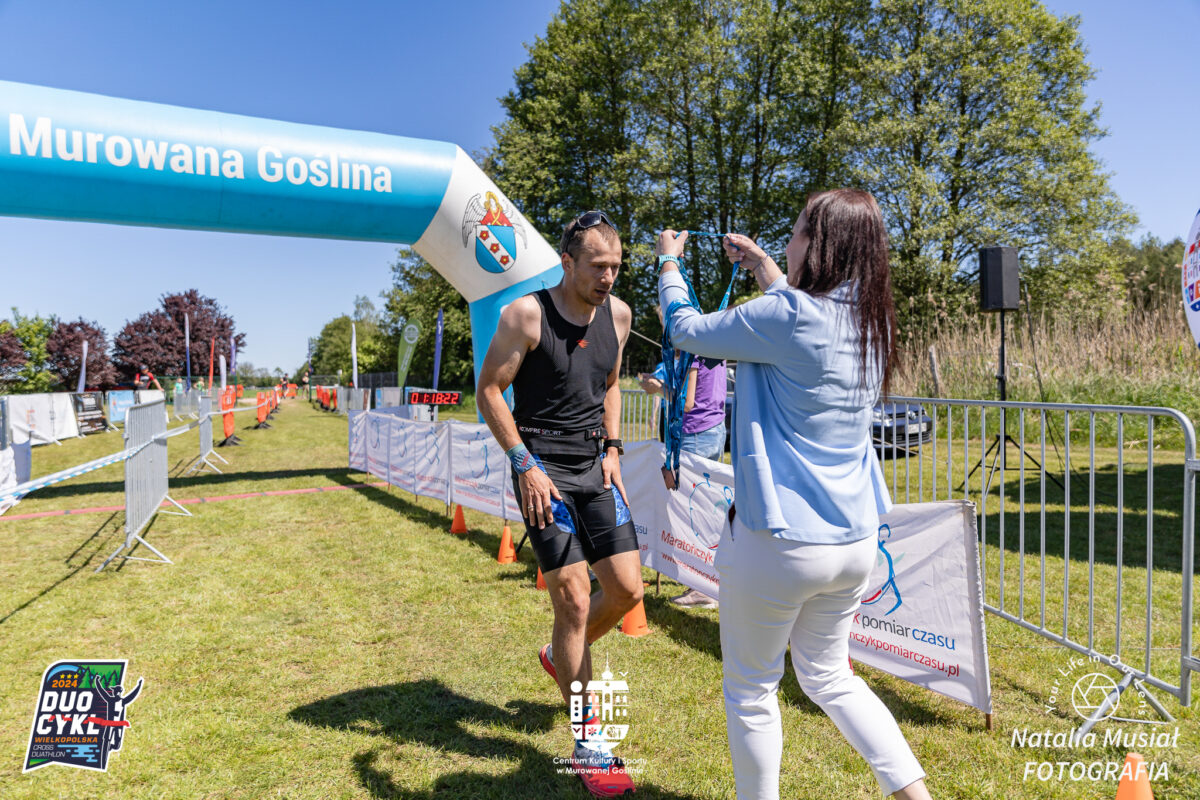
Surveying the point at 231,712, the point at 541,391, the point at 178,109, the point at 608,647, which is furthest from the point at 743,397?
the point at 178,109

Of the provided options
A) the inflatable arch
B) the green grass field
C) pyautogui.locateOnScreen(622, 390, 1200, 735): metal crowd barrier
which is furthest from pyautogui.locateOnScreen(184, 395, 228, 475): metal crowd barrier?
pyautogui.locateOnScreen(622, 390, 1200, 735): metal crowd barrier

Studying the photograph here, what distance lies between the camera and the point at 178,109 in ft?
24.2

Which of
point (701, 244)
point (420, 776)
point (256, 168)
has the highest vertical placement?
point (701, 244)

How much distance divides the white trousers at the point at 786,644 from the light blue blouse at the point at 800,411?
0.07 m

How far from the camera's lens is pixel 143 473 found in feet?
21.6

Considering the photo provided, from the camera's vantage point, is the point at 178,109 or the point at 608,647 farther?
the point at 178,109

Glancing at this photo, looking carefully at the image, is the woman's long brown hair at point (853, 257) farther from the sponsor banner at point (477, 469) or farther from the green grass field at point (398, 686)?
the sponsor banner at point (477, 469)

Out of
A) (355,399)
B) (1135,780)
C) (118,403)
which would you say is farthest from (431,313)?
(1135,780)

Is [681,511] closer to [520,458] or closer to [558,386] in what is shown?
[558,386]

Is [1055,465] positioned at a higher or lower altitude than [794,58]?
lower

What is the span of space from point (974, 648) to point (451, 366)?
34303mm

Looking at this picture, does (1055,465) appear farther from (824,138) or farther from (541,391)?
(824,138)

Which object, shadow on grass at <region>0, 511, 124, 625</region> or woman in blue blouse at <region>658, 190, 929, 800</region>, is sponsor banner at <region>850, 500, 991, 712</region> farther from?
shadow on grass at <region>0, 511, 124, 625</region>

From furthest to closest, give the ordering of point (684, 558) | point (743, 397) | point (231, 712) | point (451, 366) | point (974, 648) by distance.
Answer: point (451, 366), point (684, 558), point (231, 712), point (974, 648), point (743, 397)
